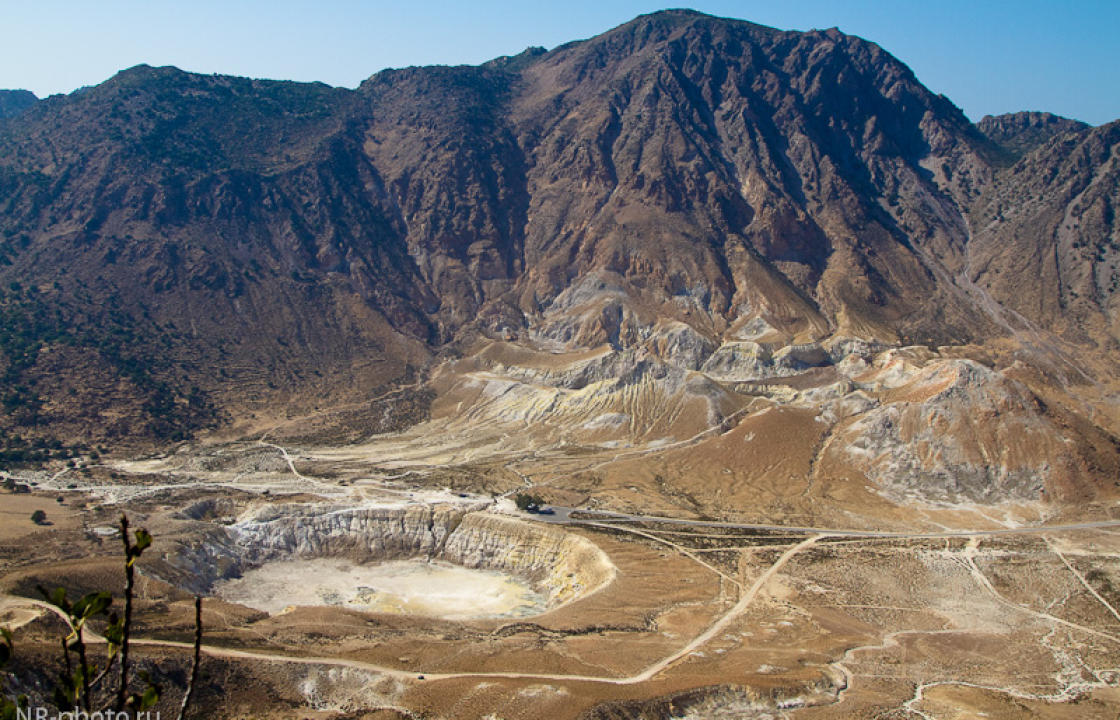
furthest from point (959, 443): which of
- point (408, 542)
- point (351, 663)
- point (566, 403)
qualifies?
point (351, 663)

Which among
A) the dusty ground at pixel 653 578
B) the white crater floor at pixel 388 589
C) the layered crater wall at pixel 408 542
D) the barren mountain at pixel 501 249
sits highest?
the barren mountain at pixel 501 249

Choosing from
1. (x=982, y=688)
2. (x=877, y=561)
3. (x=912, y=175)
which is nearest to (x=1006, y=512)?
(x=877, y=561)

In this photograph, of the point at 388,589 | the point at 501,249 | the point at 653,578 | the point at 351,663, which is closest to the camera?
the point at 351,663

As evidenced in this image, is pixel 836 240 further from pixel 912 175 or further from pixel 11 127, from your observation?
pixel 11 127

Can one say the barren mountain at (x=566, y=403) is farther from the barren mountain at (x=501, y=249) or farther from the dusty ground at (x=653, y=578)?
the barren mountain at (x=501, y=249)

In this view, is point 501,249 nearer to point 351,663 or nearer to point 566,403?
point 566,403

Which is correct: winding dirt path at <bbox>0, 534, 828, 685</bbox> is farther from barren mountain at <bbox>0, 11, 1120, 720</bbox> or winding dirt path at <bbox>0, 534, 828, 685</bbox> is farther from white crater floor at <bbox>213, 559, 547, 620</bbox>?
white crater floor at <bbox>213, 559, 547, 620</bbox>

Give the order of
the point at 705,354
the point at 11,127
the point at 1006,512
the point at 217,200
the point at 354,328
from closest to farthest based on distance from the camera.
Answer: the point at 1006,512 → the point at 705,354 → the point at 354,328 → the point at 217,200 → the point at 11,127

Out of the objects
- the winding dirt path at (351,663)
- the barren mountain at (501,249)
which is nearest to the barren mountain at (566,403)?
the winding dirt path at (351,663)
